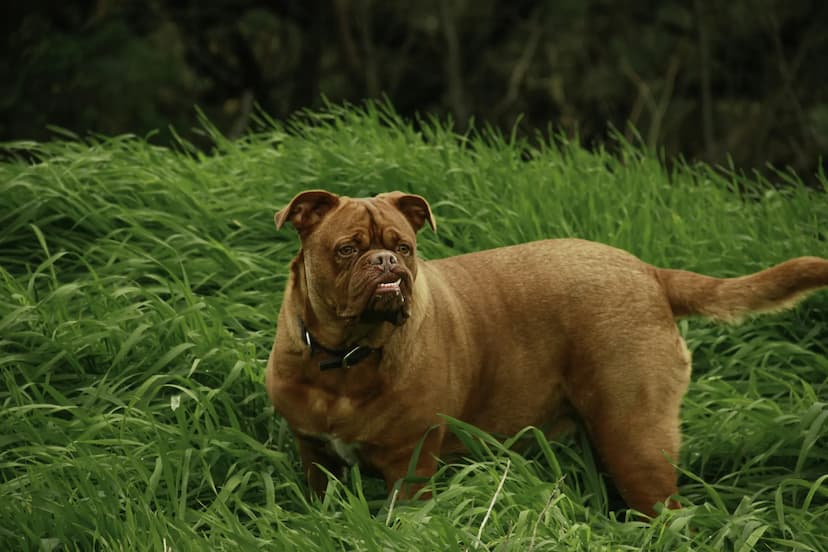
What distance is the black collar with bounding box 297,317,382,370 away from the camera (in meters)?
3.81

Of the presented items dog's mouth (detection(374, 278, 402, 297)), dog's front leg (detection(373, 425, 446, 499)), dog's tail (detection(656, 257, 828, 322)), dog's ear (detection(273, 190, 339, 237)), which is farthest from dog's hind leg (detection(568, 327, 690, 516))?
dog's ear (detection(273, 190, 339, 237))

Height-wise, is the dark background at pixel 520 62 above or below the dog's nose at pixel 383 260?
below

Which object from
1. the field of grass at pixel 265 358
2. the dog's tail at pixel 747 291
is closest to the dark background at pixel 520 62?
the field of grass at pixel 265 358

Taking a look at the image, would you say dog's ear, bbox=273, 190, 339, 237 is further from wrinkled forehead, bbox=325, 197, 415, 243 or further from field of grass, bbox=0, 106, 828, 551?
field of grass, bbox=0, 106, 828, 551

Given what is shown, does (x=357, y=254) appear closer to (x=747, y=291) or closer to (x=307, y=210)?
(x=307, y=210)

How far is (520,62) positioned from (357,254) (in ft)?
37.1

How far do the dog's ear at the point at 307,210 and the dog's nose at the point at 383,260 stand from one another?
0.33 metres

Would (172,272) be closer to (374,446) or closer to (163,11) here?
(374,446)

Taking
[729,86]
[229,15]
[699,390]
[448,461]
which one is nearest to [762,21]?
[729,86]

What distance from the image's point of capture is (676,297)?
425 cm

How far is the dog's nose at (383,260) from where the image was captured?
3611mm

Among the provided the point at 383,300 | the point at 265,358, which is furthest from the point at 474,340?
the point at 265,358

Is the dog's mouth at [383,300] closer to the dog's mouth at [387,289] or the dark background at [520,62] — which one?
the dog's mouth at [387,289]

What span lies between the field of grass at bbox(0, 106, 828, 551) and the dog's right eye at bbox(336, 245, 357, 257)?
0.66 meters
